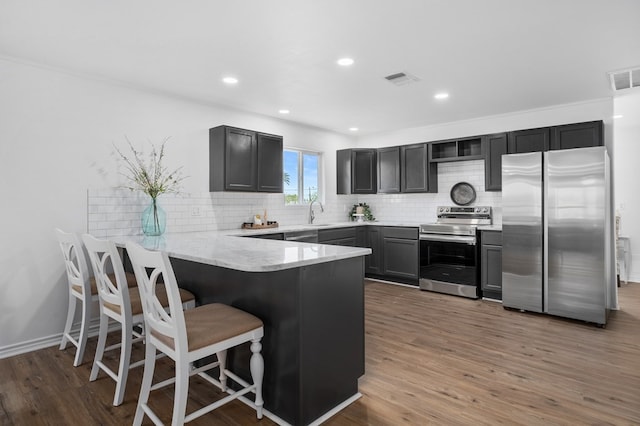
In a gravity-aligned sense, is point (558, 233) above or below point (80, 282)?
above

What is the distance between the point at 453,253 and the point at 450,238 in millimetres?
207

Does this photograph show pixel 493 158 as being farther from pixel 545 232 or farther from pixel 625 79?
pixel 625 79

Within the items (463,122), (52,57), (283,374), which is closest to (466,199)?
(463,122)

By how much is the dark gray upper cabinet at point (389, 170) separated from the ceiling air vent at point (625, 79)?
112 inches

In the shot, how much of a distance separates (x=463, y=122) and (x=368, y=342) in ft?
12.5

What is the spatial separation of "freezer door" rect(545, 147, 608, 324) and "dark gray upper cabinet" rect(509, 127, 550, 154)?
0.77 metres

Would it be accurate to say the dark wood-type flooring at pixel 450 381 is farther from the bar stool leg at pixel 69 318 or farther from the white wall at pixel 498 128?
the white wall at pixel 498 128

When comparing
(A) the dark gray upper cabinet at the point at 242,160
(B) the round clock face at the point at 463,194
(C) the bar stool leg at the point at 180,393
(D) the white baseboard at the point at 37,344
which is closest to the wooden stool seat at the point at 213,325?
(C) the bar stool leg at the point at 180,393

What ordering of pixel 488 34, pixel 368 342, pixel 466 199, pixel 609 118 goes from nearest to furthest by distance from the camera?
pixel 488 34 < pixel 368 342 < pixel 609 118 < pixel 466 199

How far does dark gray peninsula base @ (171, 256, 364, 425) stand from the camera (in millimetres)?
2004

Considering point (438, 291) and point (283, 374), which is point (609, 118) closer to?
point (438, 291)


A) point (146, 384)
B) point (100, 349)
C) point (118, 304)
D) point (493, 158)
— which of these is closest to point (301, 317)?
point (146, 384)

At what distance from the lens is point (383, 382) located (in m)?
2.55

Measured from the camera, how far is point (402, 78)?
3646 mm
